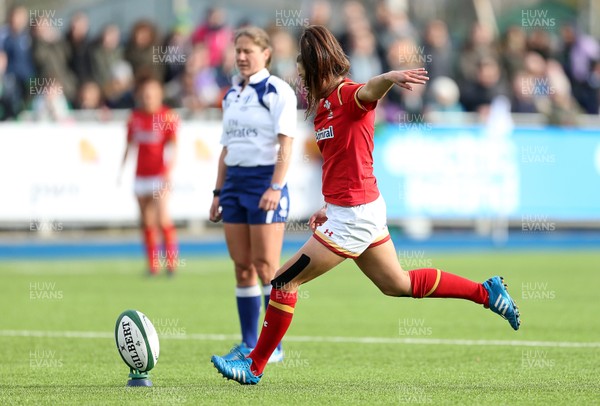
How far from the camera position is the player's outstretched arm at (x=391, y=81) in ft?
Result: 21.7

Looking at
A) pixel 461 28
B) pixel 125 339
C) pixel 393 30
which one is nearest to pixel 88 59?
pixel 393 30

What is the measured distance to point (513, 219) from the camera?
69.1 ft

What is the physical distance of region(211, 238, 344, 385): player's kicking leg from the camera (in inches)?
284

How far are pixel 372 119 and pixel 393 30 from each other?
52.6 feet

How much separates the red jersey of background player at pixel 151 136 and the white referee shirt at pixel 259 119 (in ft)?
24.9

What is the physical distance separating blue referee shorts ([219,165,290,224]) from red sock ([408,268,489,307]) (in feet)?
5.03

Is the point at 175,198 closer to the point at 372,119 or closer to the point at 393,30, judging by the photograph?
the point at 393,30
